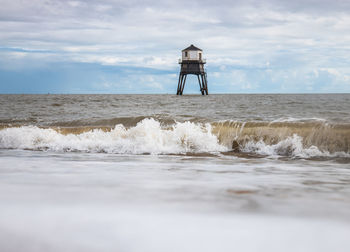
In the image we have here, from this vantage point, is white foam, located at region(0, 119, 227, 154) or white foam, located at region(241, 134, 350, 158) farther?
white foam, located at region(0, 119, 227, 154)

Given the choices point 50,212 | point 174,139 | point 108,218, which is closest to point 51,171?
point 50,212

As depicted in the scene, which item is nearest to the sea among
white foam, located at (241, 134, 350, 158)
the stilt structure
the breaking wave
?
white foam, located at (241, 134, 350, 158)

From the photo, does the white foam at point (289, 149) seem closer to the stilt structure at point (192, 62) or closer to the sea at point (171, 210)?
the sea at point (171, 210)

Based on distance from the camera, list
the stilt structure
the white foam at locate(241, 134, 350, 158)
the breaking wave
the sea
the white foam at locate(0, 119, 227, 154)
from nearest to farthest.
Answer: the sea, the white foam at locate(241, 134, 350, 158), the breaking wave, the white foam at locate(0, 119, 227, 154), the stilt structure

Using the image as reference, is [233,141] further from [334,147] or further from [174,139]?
[334,147]

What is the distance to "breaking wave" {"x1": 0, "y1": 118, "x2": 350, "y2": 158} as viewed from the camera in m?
6.04

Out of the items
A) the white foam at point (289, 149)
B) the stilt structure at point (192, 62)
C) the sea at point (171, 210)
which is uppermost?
the stilt structure at point (192, 62)

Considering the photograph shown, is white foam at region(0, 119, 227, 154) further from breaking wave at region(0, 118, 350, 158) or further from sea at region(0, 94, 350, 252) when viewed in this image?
sea at region(0, 94, 350, 252)

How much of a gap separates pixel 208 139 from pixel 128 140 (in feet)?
4.80

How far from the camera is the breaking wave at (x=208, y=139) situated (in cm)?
604

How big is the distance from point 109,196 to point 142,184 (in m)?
0.48

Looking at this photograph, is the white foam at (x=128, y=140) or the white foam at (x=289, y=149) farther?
the white foam at (x=128, y=140)

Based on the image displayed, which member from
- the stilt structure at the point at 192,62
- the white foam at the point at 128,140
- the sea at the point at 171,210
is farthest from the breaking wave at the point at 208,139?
the stilt structure at the point at 192,62

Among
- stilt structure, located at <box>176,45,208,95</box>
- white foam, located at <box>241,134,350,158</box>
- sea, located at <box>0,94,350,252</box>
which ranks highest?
stilt structure, located at <box>176,45,208,95</box>
